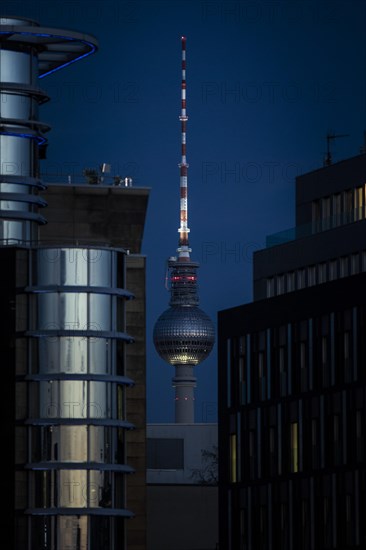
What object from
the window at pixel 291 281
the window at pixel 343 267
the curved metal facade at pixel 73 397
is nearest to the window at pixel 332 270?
the window at pixel 343 267

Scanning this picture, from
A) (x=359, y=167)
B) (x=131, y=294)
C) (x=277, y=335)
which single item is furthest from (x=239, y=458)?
(x=131, y=294)

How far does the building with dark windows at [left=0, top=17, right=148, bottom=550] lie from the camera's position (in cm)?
10969

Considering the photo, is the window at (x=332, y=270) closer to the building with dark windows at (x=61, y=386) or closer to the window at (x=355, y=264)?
the window at (x=355, y=264)

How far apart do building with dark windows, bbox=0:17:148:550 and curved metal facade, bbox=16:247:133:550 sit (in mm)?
49

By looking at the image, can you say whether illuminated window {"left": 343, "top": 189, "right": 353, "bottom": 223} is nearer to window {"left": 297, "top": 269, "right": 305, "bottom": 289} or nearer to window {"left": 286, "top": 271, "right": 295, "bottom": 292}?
window {"left": 297, "top": 269, "right": 305, "bottom": 289}

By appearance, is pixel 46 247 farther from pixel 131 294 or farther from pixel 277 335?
pixel 277 335

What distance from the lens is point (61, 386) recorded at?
11238cm

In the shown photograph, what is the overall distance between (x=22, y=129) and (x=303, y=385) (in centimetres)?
2525

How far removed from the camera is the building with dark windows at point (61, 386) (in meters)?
110

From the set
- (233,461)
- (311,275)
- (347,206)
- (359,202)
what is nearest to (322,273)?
(311,275)

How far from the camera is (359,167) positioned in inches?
5625

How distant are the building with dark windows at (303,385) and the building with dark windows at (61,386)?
13757 millimetres

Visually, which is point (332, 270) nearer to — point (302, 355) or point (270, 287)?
point (270, 287)

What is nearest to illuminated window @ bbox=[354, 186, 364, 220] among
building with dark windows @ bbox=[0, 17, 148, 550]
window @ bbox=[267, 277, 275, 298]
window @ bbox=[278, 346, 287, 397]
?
window @ bbox=[267, 277, 275, 298]
